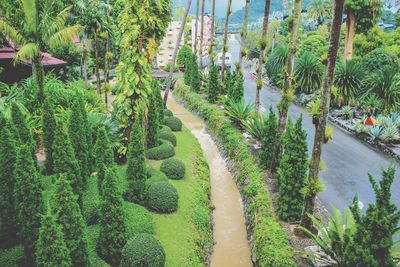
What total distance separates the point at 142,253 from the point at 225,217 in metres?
6.27

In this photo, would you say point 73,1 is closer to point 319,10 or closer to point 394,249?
point 394,249

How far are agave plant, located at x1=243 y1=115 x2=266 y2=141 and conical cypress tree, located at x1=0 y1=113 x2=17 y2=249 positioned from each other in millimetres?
11964

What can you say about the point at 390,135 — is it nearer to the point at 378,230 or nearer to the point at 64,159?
the point at 378,230

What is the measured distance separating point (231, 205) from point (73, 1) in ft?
54.5

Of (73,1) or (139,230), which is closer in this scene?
(139,230)

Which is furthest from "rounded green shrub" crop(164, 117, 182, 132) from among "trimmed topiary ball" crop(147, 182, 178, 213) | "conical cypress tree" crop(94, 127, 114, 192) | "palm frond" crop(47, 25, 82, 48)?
"conical cypress tree" crop(94, 127, 114, 192)

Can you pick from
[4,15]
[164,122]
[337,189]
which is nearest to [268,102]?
[164,122]

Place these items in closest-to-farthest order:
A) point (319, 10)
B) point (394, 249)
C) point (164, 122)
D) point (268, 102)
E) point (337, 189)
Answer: point (394, 249) < point (337, 189) < point (164, 122) < point (268, 102) < point (319, 10)

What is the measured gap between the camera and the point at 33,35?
14.9 meters

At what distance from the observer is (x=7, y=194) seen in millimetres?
10242

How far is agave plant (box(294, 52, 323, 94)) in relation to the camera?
30.6 metres

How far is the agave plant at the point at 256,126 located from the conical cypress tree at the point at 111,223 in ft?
34.8

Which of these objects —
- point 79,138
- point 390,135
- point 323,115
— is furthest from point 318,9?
point 79,138

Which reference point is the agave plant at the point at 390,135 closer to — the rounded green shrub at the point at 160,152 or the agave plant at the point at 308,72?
the agave plant at the point at 308,72
